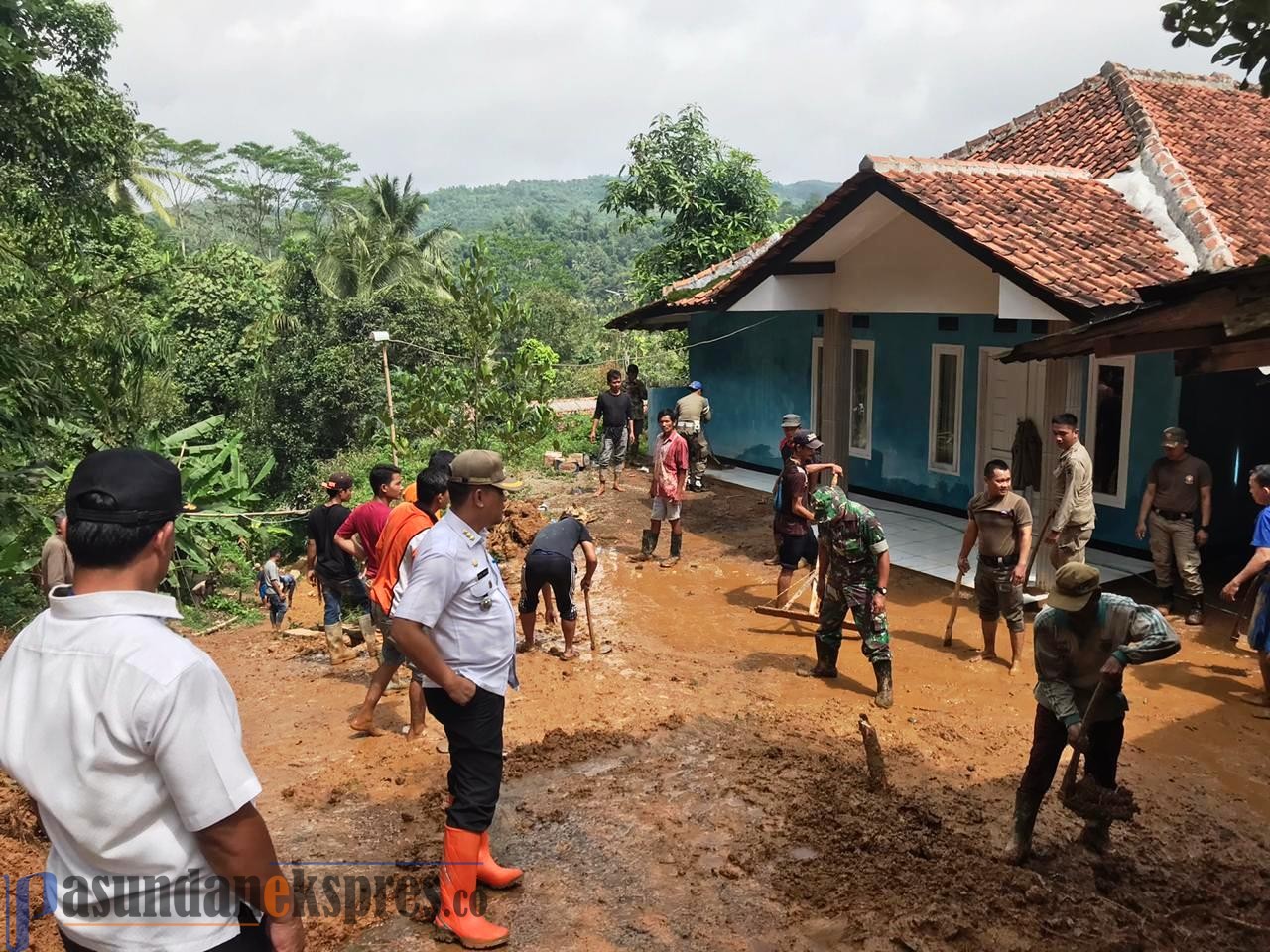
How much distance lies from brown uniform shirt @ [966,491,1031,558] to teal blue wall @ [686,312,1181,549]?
1.71 m

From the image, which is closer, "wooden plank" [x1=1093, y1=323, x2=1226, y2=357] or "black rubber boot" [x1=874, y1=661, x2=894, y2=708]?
"wooden plank" [x1=1093, y1=323, x2=1226, y2=357]

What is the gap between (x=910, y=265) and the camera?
11055 millimetres

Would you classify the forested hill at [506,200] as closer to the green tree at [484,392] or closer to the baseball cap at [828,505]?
the green tree at [484,392]

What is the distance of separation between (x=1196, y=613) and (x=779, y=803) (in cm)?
526

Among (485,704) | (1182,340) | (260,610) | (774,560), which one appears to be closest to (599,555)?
(774,560)

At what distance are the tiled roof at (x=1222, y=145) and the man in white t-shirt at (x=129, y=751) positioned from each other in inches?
406

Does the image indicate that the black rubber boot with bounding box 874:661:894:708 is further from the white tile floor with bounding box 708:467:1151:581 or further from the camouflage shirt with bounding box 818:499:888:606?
the white tile floor with bounding box 708:467:1151:581

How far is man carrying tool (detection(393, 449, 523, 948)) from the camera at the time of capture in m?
4.02

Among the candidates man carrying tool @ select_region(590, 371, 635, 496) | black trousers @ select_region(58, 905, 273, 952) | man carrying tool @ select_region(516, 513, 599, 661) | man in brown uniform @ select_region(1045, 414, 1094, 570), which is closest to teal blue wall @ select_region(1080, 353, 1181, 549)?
man in brown uniform @ select_region(1045, 414, 1094, 570)

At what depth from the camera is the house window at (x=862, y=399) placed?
1385cm

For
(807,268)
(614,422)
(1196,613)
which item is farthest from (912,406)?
(1196,613)

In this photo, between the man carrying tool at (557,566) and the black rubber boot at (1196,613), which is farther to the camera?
the black rubber boot at (1196,613)

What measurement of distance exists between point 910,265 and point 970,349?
177 cm

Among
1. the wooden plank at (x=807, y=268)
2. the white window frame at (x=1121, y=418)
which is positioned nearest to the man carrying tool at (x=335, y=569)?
the wooden plank at (x=807, y=268)
